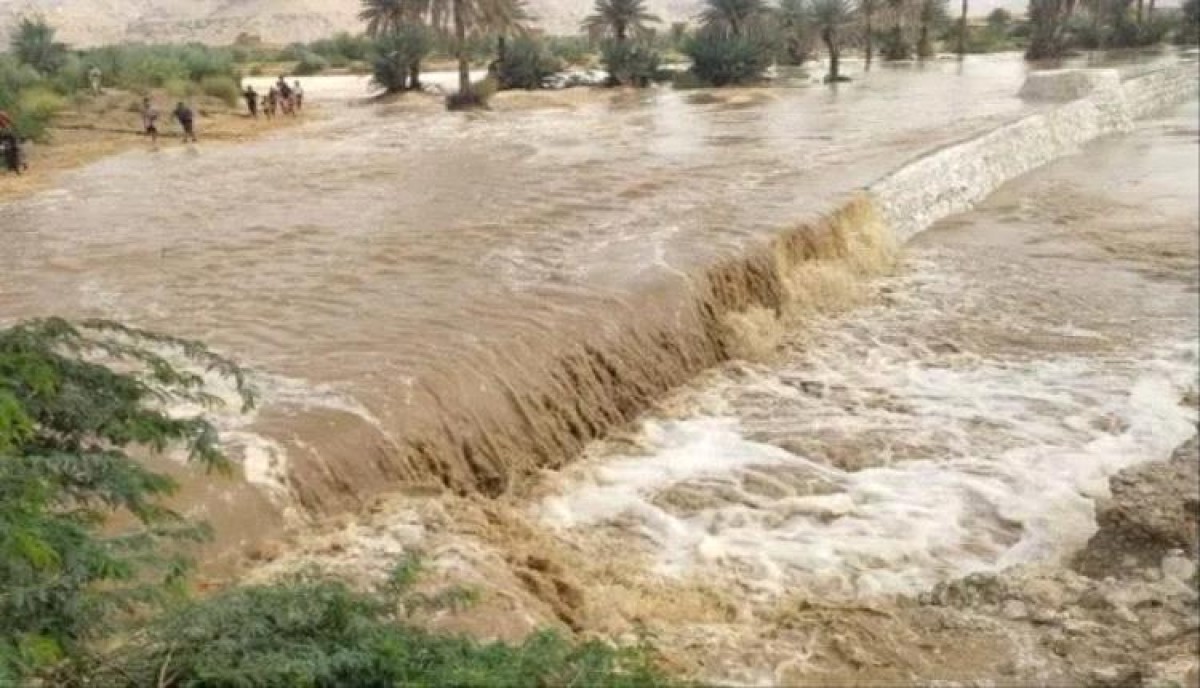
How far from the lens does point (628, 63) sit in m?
33.2

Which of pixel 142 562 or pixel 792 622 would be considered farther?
pixel 792 622

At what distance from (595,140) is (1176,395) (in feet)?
41.4

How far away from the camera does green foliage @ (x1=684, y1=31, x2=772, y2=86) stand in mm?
32031

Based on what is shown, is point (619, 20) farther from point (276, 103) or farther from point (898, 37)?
point (276, 103)

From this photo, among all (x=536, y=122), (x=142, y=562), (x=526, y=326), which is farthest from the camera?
(x=536, y=122)

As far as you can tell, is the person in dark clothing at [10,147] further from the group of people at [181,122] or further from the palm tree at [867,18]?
the palm tree at [867,18]

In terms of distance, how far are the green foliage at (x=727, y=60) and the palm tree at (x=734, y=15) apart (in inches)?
131

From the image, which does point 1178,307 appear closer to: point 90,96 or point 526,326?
point 526,326

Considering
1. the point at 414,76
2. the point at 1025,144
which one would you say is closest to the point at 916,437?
the point at 1025,144

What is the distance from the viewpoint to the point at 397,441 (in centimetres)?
608

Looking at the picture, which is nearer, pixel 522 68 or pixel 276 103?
pixel 276 103

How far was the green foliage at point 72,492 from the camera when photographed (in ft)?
9.59

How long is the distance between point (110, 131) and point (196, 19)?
75526 millimetres

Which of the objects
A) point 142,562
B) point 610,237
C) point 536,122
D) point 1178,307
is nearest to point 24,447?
point 142,562
